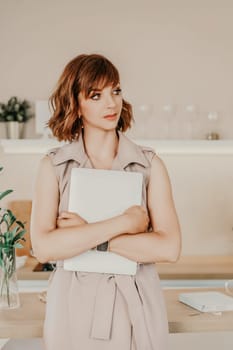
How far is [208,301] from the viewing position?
198 cm

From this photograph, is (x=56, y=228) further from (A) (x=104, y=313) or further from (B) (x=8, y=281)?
(B) (x=8, y=281)

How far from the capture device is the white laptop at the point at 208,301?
6.35 feet

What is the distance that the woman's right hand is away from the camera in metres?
1.68

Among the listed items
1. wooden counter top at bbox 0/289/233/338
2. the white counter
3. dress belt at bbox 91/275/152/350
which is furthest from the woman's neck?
the white counter

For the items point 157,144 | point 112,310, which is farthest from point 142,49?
point 112,310

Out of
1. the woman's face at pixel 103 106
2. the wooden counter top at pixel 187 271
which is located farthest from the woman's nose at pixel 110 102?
the wooden counter top at pixel 187 271

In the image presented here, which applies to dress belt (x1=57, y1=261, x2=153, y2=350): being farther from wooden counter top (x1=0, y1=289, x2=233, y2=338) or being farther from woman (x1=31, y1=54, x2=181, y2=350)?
wooden counter top (x1=0, y1=289, x2=233, y2=338)

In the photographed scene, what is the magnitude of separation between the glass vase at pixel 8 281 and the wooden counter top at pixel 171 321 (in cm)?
3

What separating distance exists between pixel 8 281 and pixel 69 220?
1.47 feet

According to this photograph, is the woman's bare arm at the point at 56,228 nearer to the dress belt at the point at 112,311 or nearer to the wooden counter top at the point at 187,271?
the dress belt at the point at 112,311

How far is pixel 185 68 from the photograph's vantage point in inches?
158

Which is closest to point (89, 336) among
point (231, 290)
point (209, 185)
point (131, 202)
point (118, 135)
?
point (131, 202)

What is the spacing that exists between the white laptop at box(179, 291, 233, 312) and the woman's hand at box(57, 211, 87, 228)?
0.50m

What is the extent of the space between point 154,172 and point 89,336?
0.48 m
